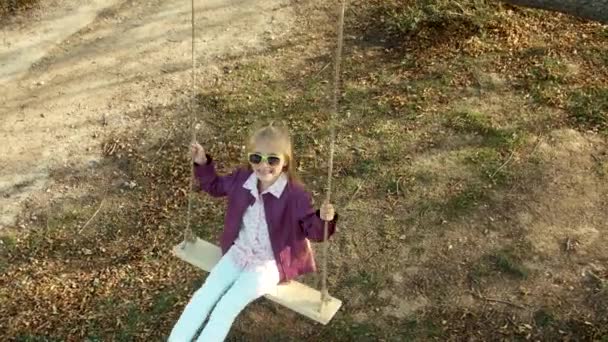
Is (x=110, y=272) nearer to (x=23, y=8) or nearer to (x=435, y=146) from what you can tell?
(x=435, y=146)

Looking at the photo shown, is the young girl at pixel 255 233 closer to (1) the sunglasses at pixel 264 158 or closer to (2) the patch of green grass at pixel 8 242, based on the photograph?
(1) the sunglasses at pixel 264 158

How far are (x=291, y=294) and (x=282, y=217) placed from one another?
14.0 inches

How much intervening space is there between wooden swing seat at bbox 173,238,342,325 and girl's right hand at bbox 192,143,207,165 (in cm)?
42

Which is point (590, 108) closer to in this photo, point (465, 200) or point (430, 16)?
point (465, 200)

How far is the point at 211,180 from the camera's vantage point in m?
3.84

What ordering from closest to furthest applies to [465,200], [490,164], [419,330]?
[419,330] < [465,200] < [490,164]

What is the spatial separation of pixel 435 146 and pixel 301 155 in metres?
0.93

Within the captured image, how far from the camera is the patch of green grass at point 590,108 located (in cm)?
573

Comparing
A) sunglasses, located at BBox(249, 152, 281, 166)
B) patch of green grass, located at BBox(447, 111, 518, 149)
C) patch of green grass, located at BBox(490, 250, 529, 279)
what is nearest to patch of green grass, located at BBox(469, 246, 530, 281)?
patch of green grass, located at BBox(490, 250, 529, 279)

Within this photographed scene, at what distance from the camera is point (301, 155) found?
5.46 m

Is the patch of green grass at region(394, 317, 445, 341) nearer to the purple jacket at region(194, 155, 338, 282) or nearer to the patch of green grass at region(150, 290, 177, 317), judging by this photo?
the purple jacket at region(194, 155, 338, 282)

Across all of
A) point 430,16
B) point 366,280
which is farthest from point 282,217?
point 430,16

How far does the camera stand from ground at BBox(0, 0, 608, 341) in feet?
14.6

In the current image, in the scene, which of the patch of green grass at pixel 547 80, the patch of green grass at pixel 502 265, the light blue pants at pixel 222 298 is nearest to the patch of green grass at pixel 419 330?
the patch of green grass at pixel 502 265
